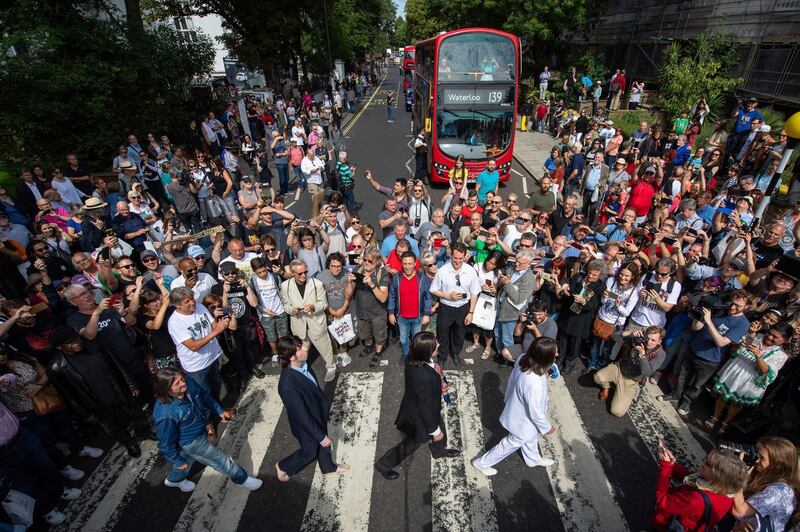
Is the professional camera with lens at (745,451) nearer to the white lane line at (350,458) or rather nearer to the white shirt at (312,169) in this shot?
the white lane line at (350,458)

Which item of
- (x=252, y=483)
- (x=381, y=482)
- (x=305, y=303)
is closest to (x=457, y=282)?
(x=305, y=303)

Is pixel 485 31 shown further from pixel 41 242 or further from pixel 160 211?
pixel 41 242

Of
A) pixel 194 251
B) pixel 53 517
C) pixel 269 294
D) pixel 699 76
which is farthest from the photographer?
pixel 699 76

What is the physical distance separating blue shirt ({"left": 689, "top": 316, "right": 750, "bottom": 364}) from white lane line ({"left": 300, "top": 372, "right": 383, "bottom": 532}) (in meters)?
4.21

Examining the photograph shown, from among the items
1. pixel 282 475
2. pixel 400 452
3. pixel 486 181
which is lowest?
pixel 282 475

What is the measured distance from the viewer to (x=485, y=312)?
580 centimetres

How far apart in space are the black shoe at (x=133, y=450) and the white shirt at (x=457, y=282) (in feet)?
13.9

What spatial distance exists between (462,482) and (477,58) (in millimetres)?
11841

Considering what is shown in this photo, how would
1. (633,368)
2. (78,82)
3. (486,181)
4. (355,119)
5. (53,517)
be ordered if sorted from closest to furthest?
(53,517)
(633,368)
(486,181)
(78,82)
(355,119)

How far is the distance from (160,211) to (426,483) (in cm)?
1048

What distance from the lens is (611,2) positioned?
28.2 metres

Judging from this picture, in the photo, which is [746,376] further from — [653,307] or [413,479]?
[413,479]

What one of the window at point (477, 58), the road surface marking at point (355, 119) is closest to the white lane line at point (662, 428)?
the window at point (477, 58)

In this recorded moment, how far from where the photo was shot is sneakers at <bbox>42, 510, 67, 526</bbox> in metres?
A: 4.06
